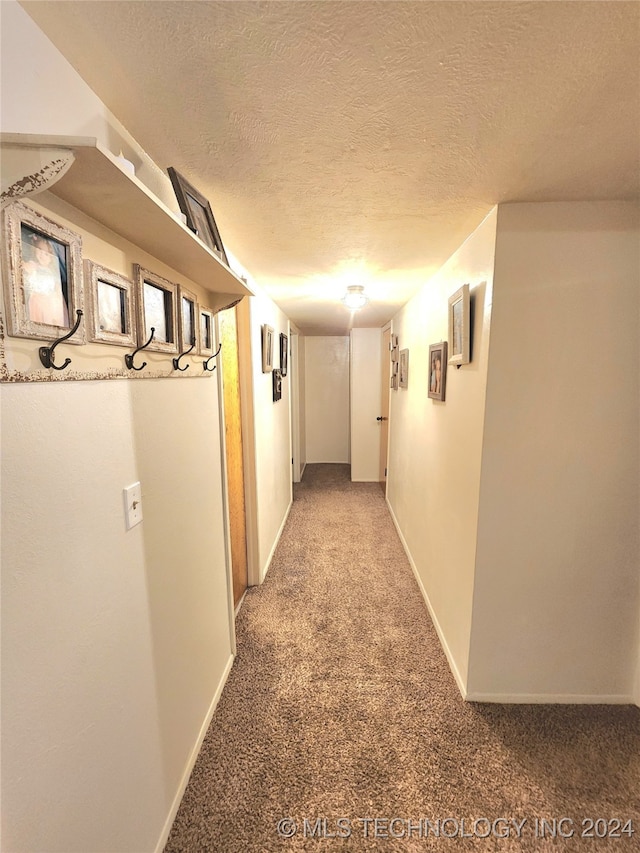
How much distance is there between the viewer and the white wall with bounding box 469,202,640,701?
1320 millimetres

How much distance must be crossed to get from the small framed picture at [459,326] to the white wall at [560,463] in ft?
0.59

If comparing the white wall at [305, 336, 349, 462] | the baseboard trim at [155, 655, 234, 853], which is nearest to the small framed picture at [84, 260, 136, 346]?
the baseboard trim at [155, 655, 234, 853]

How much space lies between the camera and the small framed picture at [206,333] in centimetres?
141

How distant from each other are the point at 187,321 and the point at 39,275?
64 centimetres

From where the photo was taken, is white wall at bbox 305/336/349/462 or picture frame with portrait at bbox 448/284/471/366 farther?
white wall at bbox 305/336/349/462

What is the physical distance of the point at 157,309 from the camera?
1067 mm

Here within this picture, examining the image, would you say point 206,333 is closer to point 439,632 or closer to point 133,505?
point 133,505

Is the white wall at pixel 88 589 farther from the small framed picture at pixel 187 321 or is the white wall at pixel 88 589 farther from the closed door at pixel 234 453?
the closed door at pixel 234 453

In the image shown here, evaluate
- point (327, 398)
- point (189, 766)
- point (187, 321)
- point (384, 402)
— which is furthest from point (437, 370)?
point (327, 398)

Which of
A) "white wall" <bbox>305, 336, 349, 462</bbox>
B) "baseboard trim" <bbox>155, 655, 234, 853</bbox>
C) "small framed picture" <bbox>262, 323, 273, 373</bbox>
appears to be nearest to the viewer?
"baseboard trim" <bbox>155, 655, 234, 853</bbox>

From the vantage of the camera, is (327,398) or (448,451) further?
(327,398)

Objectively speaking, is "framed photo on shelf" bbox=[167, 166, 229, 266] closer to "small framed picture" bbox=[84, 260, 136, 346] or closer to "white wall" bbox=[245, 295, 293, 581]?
"small framed picture" bbox=[84, 260, 136, 346]

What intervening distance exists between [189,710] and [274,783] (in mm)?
409

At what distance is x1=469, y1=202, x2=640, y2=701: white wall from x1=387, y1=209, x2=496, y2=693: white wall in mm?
69
